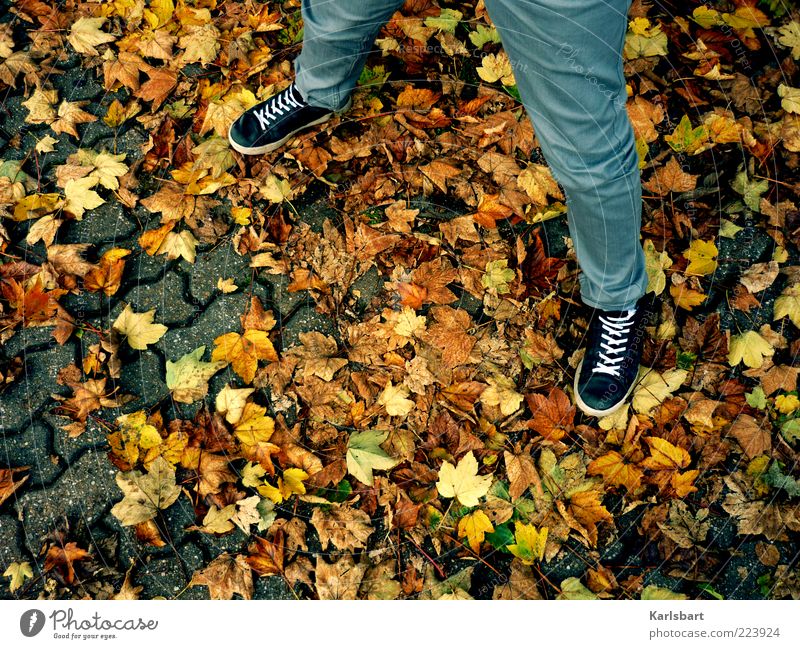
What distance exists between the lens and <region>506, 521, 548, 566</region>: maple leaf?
6.21ft

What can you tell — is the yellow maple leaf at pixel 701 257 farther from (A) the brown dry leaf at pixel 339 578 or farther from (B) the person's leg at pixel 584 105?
(A) the brown dry leaf at pixel 339 578

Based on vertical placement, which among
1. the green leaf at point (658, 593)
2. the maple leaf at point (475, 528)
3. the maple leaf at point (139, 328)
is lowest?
the green leaf at point (658, 593)

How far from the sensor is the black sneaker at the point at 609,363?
200cm

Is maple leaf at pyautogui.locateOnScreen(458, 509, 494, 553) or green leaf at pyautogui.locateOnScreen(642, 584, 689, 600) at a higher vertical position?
maple leaf at pyautogui.locateOnScreen(458, 509, 494, 553)

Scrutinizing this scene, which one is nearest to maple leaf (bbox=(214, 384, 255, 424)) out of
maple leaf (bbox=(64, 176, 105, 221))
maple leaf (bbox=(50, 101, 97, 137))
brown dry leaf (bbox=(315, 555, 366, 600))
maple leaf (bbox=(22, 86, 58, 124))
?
brown dry leaf (bbox=(315, 555, 366, 600))

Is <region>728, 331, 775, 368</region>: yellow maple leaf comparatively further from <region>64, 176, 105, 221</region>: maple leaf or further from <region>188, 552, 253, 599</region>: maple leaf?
<region>64, 176, 105, 221</region>: maple leaf

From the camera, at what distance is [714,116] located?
2.45 meters

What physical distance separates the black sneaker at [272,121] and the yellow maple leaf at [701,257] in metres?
1.48

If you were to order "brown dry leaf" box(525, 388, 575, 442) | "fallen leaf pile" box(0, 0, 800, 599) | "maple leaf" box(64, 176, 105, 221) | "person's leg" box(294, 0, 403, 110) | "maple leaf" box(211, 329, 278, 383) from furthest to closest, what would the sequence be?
"maple leaf" box(64, 176, 105, 221)
"maple leaf" box(211, 329, 278, 383)
"brown dry leaf" box(525, 388, 575, 442)
"fallen leaf pile" box(0, 0, 800, 599)
"person's leg" box(294, 0, 403, 110)

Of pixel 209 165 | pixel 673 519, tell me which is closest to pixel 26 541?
pixel 209 165

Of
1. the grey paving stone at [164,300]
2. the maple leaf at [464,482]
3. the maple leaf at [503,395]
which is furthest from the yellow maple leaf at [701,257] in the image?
the grey paving stone at [164,300]

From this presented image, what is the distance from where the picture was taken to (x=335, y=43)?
1.98 metres

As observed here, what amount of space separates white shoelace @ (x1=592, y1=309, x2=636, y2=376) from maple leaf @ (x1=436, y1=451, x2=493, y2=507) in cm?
53
